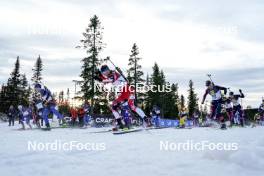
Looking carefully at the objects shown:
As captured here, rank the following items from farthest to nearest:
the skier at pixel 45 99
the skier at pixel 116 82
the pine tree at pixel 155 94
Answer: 1. the pine tree at pixel 155 94
2. the skier at pixel 45 99
3. the skier at pixel 116 82

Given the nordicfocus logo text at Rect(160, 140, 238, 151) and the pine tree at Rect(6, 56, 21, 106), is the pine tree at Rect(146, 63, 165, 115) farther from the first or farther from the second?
the nordicfocus logo text at Rect(160, 140, 238, 151)

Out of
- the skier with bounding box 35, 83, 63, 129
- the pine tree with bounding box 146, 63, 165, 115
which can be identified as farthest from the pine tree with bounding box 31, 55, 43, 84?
the skier with bounding box 35, 83, 63, 129

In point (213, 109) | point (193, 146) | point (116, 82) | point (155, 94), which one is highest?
point (155, 94)

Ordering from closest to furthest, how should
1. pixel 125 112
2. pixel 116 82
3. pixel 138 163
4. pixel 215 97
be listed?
1. pixel 138 163
2. pixel 116 82
3. pixel 125 112
4. pixel 215 97

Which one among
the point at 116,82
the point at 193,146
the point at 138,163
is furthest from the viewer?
the point at 116,82

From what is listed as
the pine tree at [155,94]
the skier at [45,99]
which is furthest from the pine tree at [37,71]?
the skier at [45,99]

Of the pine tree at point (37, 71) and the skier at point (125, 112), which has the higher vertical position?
the pine tree at point (37, 71)

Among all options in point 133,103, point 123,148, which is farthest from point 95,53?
point 123,148

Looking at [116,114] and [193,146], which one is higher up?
[116,114]

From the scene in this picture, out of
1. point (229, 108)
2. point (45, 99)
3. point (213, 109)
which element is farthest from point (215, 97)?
point (45, 99)

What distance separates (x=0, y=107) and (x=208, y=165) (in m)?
67.8

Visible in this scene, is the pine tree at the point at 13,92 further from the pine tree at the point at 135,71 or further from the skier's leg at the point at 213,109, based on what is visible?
the skier's leg at the point at 213,109

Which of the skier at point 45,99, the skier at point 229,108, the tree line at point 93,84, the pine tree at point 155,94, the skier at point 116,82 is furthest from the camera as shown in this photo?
the pine tree at point 155,94

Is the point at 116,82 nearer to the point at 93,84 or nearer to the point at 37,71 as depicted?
the point at 93,84
